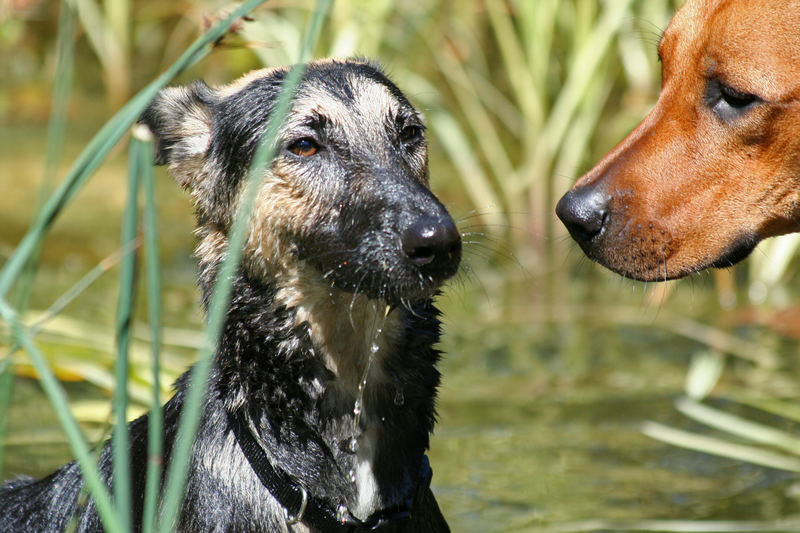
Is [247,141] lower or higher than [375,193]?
higher

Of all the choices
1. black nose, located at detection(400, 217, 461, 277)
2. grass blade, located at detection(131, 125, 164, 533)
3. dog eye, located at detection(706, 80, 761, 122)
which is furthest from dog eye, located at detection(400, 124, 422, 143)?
grass blade, located at detection(131, 125, 164, 533)

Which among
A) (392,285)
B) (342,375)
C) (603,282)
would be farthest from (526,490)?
(603,282)

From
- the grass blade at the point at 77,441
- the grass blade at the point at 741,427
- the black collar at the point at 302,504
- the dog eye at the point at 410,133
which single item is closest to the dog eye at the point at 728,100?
the dog eye at the point at 410,133

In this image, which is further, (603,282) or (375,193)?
(603,282)

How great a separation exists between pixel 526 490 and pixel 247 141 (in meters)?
2.18

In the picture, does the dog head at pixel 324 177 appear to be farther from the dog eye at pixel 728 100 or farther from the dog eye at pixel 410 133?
the dog eye at pixel 728 100

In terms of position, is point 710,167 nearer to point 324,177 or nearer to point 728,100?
point 728,100

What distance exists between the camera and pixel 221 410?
340cm

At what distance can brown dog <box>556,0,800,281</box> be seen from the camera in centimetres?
348

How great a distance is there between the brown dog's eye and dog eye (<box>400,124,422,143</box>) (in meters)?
0.34

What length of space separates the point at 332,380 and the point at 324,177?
66cm

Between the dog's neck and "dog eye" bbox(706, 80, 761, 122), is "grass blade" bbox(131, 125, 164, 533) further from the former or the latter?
"dog eye" bbox(706, 80, 761, 122)

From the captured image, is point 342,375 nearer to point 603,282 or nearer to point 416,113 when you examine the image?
point 416,113

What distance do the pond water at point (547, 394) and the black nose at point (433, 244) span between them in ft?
1.21
